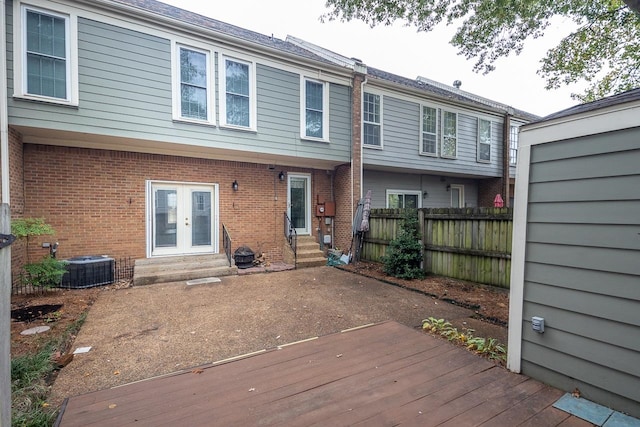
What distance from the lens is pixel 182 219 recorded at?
25.8 feet

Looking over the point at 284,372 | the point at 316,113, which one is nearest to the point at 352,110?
the point at 316,113

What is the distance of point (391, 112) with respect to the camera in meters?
10.1

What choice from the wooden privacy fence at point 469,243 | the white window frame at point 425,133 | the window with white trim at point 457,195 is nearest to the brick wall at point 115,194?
the wooden privacy fence at point 469,243

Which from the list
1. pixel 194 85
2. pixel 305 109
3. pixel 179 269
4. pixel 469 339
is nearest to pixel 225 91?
pixel 194 85

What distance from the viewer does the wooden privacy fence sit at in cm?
563

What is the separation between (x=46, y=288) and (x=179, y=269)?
2360mm

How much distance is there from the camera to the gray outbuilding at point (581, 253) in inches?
82.8

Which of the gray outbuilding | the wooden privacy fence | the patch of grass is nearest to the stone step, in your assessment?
the wooden privacy fence

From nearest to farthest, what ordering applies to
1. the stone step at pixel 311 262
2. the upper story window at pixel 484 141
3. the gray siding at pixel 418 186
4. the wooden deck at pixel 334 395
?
the wooden deck at pixel 334 395, the stone step at pixel 311 262, the gray siding at pixel 418 186, the upper story window at pixel 484 141

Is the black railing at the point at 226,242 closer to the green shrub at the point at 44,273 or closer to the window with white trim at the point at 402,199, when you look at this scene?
the green shrub at the point at 44,273

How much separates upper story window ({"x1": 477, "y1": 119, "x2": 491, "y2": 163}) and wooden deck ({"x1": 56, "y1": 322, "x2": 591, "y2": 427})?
11336 millimetres

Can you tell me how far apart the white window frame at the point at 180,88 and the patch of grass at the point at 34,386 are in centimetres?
505

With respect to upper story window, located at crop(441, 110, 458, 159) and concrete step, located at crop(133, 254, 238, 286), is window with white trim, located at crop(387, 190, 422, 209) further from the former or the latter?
concrete step, located at crop(133, 254, 238, 286)

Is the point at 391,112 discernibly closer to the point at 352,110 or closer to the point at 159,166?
the point at 352,110
